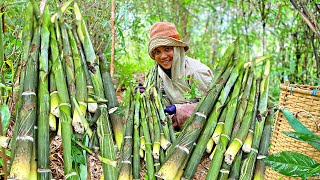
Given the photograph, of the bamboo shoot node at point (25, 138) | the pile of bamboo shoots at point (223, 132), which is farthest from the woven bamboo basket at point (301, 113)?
the bamboo shoot node at point (25, 138)

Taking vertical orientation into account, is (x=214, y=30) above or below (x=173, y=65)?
above

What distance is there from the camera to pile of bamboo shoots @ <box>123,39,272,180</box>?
40.3 inches

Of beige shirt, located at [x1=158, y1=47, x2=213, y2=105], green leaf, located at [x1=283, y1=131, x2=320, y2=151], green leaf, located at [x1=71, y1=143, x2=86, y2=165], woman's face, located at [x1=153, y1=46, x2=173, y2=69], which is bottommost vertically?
green leaf, located at [x1=283, y1=131, x2=320, y2=151]

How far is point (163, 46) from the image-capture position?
2.24 meters

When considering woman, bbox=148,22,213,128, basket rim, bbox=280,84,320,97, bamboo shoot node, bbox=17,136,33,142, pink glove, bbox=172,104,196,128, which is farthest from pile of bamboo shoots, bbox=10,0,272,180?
woman, bbox=148,22,213,128

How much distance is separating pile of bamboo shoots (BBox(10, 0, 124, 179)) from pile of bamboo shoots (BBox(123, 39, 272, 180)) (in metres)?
0.14

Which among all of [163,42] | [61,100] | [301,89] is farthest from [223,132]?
[163,42]

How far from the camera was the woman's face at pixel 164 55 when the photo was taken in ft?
7.42

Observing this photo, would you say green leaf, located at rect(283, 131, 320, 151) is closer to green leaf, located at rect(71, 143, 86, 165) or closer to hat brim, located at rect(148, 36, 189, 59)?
green leaf, located at rect(71, 143, 86, 165)

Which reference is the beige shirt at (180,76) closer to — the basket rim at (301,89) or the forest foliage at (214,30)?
the forest foliage at (214,30)

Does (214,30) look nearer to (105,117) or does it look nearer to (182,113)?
(182,113)

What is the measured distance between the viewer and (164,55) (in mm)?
2260

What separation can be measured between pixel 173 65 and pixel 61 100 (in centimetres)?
137

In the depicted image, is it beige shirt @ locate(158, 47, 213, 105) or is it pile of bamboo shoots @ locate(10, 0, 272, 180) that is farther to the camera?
beige shirt @ locate(158, 47, 213, 105)
